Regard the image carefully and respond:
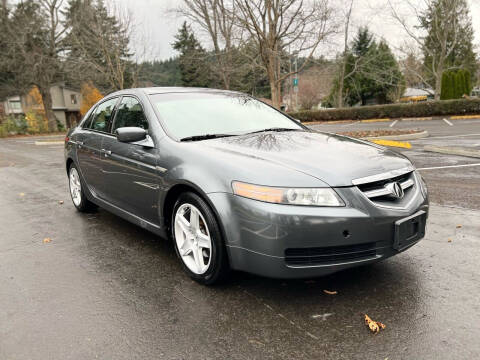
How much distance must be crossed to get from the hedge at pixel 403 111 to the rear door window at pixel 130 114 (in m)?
23.3

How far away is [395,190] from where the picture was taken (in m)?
2.77

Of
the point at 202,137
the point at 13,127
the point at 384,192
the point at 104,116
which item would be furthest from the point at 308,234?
the point at 13,127

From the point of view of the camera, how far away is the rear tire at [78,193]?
17.4ft

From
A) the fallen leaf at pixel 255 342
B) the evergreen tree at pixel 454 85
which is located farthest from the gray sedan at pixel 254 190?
the evergreen tree at pixel 454 85

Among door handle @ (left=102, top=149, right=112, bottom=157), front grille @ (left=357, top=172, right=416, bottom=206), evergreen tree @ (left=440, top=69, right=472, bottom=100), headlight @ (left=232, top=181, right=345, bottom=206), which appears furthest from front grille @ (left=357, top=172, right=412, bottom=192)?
evergreen tree @ (left=440, top=69, right=472, bottom=100)

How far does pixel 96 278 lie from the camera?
3371 mm

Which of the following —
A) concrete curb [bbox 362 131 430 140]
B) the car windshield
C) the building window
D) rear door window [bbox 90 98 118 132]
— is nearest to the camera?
the car windshield

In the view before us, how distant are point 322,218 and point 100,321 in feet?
5.36

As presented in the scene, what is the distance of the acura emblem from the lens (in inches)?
108

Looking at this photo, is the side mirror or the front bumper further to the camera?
the side mirror

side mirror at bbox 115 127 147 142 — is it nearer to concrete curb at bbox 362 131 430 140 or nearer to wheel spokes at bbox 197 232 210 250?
wheel spokes at bbox 197 232 210 250

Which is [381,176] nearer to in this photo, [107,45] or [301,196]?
[301,196]

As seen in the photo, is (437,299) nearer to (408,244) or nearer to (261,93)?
(408,244)

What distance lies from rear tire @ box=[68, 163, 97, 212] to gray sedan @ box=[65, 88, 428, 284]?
129 cm
